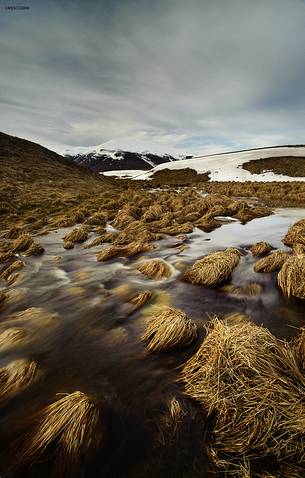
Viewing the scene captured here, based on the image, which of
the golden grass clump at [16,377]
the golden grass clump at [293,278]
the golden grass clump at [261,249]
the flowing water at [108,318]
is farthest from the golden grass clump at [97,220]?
the golden grass clump at [16,377]

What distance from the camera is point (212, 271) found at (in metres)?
7.59

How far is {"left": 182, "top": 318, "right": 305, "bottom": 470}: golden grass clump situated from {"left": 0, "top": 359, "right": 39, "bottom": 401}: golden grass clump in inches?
97.1

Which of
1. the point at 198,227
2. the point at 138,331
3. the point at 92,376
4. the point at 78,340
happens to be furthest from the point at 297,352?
the point at 198,227

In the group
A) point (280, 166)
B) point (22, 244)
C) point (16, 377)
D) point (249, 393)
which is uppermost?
point (280, 166)

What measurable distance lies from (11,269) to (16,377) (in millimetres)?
5547

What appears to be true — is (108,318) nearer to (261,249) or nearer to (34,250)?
(261,249)

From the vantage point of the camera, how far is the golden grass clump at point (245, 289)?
682 cm

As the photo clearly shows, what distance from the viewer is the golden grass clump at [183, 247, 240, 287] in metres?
7.47

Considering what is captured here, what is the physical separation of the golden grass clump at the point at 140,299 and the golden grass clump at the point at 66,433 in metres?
3.01

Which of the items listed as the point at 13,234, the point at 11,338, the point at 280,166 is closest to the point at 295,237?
the point at 11,338

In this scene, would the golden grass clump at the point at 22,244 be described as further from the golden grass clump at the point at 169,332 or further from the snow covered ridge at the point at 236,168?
the snow covered ridge at the point at 236,168

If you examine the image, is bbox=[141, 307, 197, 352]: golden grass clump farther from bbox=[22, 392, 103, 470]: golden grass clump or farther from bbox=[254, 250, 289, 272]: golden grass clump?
bbox=[254, 250, 289, 272]: golden grass clump

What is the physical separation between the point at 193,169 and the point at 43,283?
77.3 metres

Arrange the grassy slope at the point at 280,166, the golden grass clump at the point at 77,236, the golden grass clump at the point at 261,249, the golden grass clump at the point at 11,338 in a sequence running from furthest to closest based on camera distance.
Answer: the grassy slope at the point at 280,166, the golden grass clump at the point at 77,236, the golden grass clump at the point at 261,249, the golden grass clump at the point at 11,338
